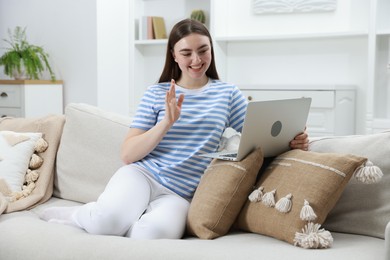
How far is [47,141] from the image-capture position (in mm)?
2434

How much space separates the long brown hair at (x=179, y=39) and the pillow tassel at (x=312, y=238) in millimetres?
800

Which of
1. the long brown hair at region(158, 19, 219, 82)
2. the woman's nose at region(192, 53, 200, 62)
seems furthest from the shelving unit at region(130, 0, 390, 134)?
the woman's nose at region(192, 53, 200, 62)

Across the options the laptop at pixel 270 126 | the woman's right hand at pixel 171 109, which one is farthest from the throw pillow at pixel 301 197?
the woman's right hand at pixel 171 109

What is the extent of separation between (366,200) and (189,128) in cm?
65

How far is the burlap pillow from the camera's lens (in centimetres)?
228

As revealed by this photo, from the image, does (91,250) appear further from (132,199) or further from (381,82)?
(381,82)

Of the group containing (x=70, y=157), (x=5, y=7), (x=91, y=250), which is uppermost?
(x=5, y=7)

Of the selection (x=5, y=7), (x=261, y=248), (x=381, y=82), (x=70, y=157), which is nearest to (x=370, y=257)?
(x=261, y=248)

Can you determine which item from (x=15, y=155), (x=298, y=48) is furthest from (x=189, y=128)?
(x=298, y=48)

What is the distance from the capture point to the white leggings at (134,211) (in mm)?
1789

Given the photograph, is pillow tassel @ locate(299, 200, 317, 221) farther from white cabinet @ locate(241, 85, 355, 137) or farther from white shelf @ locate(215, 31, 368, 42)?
white shelf @ locate(215, 31, 368, 42)

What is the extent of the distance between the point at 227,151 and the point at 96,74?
2.86 meters

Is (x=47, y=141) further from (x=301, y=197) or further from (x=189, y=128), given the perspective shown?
(x=301, y=197)

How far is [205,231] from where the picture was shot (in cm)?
176
